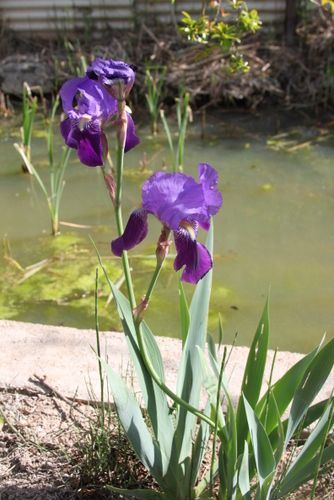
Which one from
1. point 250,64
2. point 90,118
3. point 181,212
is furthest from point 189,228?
point 250,64

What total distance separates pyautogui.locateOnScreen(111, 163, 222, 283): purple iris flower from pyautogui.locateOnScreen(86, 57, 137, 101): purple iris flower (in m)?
0.16

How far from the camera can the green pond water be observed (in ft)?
8.00

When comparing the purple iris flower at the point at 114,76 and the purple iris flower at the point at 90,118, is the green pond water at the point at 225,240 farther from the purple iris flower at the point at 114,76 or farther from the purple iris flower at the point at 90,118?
the purple iris flower at the point at 114,76

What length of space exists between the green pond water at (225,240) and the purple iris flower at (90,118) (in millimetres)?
1402

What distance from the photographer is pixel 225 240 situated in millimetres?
3000

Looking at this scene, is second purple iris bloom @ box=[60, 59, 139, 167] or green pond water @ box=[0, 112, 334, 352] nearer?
second purple iris bloom @ box=[60, 59, 139, 167]

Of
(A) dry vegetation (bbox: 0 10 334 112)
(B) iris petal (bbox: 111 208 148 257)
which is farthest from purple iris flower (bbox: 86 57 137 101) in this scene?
(A) dry vegetation (bbox: 0 10 334 112)

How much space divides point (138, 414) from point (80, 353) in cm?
69

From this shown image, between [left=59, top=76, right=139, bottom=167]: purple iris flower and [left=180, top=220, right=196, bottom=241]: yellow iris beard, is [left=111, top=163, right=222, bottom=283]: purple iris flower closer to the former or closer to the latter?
[left=180, top=220, right=196, bottom=241]: yellow iris beard

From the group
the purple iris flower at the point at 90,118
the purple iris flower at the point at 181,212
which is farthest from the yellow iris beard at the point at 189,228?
the purple iris flower at the point at 90,118

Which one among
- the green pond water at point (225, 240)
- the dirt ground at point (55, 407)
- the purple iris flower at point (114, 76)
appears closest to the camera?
the purple iris flower at point (114, 76)

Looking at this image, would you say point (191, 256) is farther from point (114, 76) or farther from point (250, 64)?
point (250, 64)

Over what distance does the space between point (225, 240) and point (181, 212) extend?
6.78ft

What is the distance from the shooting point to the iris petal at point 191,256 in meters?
0.96
